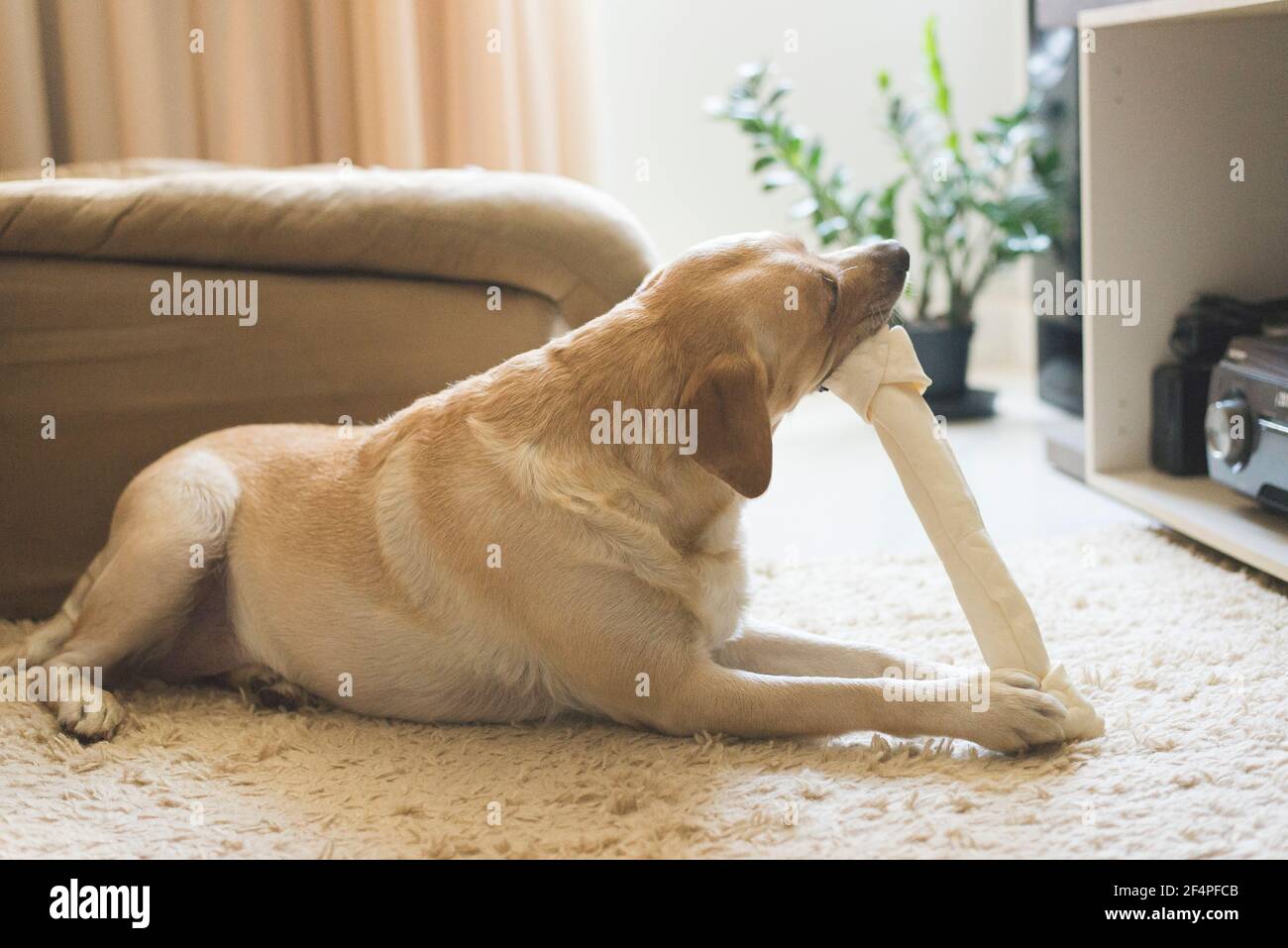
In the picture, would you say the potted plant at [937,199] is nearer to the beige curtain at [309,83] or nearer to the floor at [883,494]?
the floor at [883,494]

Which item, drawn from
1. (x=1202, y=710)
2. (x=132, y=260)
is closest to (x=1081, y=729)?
(x=1202, y=710)

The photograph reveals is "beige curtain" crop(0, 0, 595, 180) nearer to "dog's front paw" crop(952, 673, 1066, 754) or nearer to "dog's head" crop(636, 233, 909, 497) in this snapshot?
"dog's head" crop(636, 233, 909, 497)

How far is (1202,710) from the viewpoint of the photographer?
1.75m

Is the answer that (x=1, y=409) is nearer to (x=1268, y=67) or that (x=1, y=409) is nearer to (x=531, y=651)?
(x=531, y=651)

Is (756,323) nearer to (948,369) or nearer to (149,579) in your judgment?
(149,579)

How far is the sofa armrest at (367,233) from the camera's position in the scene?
7.68 ft

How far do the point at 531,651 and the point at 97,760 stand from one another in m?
0.65

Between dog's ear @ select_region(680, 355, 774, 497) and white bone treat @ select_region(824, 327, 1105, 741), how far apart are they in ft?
0.78

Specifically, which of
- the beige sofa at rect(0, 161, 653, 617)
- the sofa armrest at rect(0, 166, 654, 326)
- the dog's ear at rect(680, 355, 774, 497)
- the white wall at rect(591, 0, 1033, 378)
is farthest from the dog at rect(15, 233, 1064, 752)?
the white wall at rect(591, 0, 1033, 378)

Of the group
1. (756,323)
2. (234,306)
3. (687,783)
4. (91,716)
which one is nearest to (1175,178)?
(756,323)

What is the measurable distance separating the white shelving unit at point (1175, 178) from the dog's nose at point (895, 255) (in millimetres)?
1008

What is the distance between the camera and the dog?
1688 millimetres

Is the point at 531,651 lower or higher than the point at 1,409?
lower

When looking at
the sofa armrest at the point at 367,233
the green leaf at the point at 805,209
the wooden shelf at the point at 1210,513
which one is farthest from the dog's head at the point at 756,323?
the green leaf at the point at 805,209
